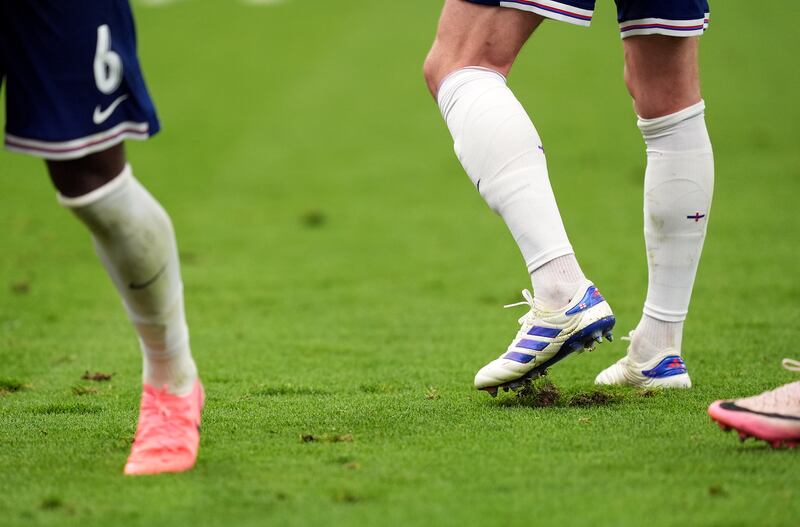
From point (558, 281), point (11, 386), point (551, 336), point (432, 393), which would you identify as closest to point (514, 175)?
point (558, 281)

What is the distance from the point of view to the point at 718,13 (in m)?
22.1

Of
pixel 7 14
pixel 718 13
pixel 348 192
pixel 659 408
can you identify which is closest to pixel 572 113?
pixel 348 192

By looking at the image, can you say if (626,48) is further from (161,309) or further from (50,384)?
(50,384)

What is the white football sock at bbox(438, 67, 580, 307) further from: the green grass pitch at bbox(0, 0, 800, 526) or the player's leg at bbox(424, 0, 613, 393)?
the green grass pitch at bbox(0, 0, 800, 526)

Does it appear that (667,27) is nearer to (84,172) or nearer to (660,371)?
(660,371)

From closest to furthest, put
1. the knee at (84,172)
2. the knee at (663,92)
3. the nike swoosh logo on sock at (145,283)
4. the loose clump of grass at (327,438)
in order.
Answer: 1. the knee at (84,172)
2. the nike swoosh logo on sock at (145,283)
3. the loose clump of grass at (327,438)
4. the knee at (663,92)

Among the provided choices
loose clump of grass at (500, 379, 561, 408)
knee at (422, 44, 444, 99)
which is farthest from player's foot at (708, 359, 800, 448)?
knee at (422, 44, 444, 99)

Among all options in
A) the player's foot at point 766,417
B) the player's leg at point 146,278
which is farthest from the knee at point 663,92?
the player's leg at point 146,278

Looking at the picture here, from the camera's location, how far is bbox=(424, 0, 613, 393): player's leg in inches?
120

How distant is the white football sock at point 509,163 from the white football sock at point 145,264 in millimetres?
941

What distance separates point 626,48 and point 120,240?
168cm

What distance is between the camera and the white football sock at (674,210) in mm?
3460

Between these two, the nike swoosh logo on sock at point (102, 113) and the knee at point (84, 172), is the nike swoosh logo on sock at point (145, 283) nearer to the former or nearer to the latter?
Answer: the knee at point (84, 172)

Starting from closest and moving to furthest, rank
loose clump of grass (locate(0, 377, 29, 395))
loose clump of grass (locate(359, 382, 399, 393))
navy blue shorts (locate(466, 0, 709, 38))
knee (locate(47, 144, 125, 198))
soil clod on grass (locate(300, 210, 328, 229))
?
knee (locate(47, 144, 125, 198)) → navy blue shorts (locate(466, 0, 709, 38)) → loose clump of grass (locate(359, 382, 399, 393)) → loose clump of grass (locate(0, 377, 29, 395)) → soil clod on grass (locate(300, 210, 328, 229))
